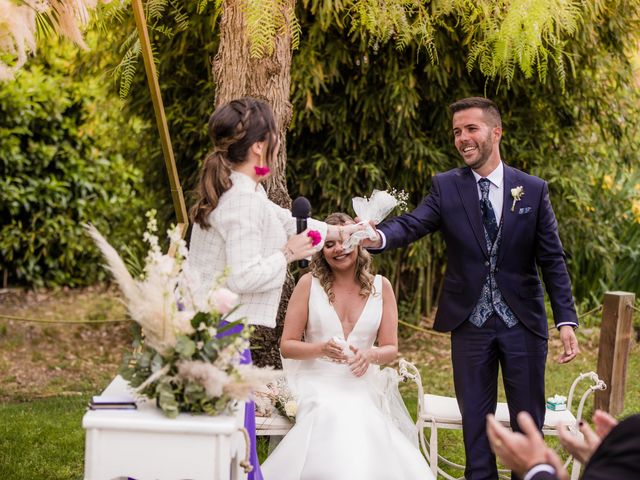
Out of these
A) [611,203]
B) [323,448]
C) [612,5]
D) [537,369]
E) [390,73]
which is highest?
[612,5]

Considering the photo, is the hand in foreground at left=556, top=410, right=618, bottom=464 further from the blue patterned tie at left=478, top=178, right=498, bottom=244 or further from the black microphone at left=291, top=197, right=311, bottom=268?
the blue patterned tie at left=478, top=178, right=498, bottom=244

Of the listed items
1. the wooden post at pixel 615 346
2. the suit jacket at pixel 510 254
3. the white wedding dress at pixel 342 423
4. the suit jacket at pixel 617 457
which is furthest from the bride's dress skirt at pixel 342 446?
the suit jacket at pixel 617 457

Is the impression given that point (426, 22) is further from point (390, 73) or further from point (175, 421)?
point (175, 421)

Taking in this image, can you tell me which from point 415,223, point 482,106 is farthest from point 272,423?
point 482,106

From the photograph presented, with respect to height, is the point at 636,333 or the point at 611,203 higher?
the point at 611,203

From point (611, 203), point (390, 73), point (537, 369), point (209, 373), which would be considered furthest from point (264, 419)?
point (611, 203)

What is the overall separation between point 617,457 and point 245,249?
1477 millimetres

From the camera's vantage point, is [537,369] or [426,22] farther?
[426,22]

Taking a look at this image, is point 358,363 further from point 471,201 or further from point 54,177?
point 54,177

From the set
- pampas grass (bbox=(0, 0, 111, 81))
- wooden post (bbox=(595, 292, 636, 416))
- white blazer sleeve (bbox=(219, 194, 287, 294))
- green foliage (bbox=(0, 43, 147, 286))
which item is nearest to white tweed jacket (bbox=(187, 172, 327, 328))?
white blazer sleeve (bbox=(219, 194, 287, 294))

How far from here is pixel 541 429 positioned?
407 cm

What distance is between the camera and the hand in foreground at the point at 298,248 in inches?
129

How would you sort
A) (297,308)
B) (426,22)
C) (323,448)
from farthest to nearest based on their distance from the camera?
1. (426,22)
2. (297,308)
3. (323,448)

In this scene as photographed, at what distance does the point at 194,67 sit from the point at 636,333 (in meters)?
4.46
